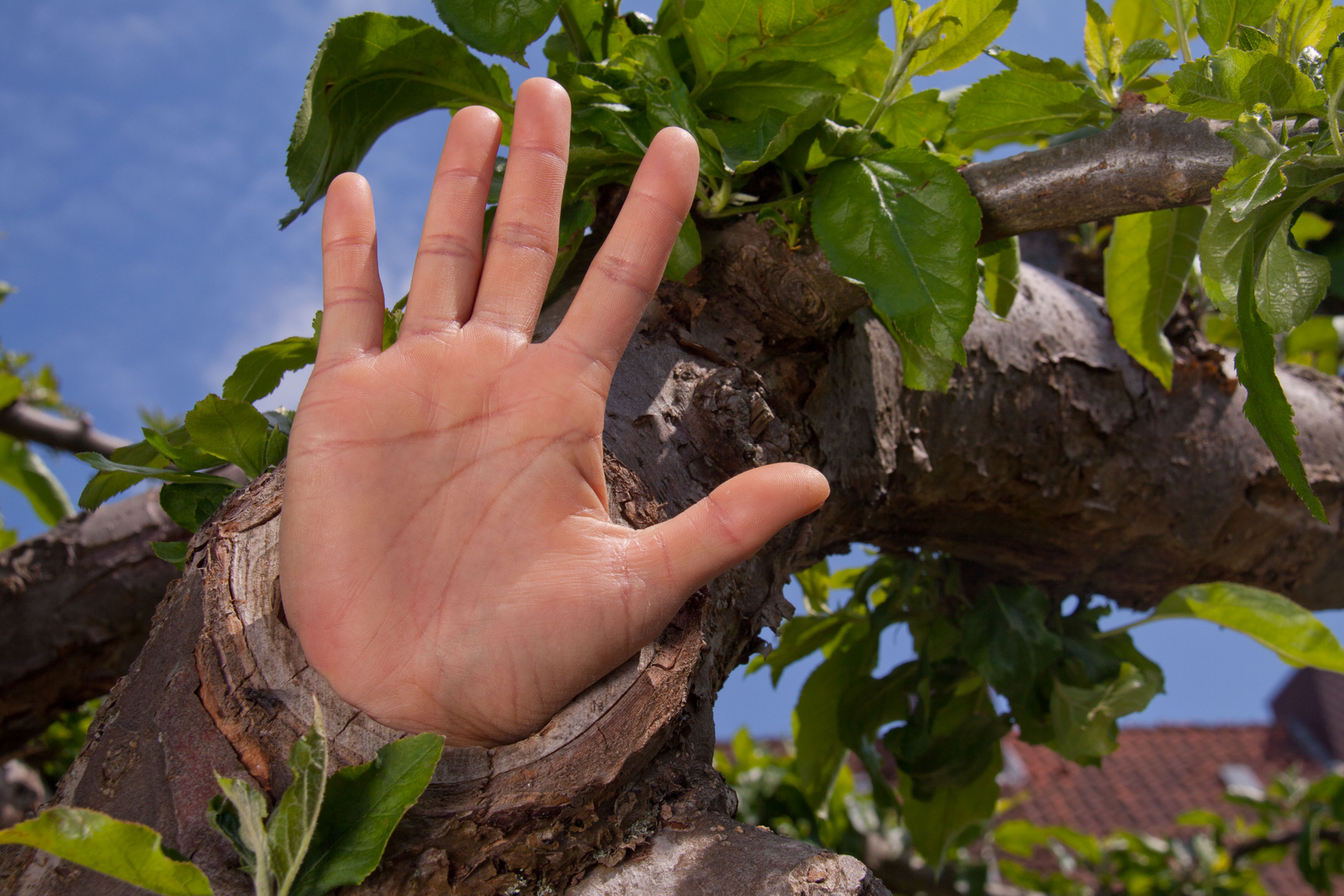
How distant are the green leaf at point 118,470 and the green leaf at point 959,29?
91 cm

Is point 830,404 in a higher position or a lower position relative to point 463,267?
lower

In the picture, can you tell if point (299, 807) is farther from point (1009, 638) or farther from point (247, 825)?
point (1009, 638)

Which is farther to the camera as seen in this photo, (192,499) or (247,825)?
(192,499)

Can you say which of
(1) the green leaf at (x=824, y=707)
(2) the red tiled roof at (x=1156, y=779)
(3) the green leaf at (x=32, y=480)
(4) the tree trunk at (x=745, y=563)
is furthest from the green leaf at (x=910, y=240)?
(2) the red tiled roof at (x=1156, y=779)

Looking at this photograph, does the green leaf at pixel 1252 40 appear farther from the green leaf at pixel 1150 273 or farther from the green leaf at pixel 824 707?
the green leaf at pixel 824 707

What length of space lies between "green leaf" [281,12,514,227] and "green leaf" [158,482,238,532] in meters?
0.29

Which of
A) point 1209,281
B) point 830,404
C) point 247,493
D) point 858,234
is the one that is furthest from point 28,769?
point 1209,281

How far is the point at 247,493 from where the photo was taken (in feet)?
2.58

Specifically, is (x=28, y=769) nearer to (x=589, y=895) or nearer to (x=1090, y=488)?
(x=589, y=895)

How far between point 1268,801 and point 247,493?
3380 millimetres

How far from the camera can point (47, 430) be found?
2.25 meters

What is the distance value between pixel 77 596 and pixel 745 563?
60.0 inches

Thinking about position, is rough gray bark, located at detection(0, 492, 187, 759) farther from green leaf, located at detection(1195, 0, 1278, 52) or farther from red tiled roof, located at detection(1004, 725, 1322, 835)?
red tiled roof, located at detection(1004, 725, 1322, 835)

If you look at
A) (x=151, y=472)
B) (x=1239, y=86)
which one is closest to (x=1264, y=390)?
(x=1239, y=86)
